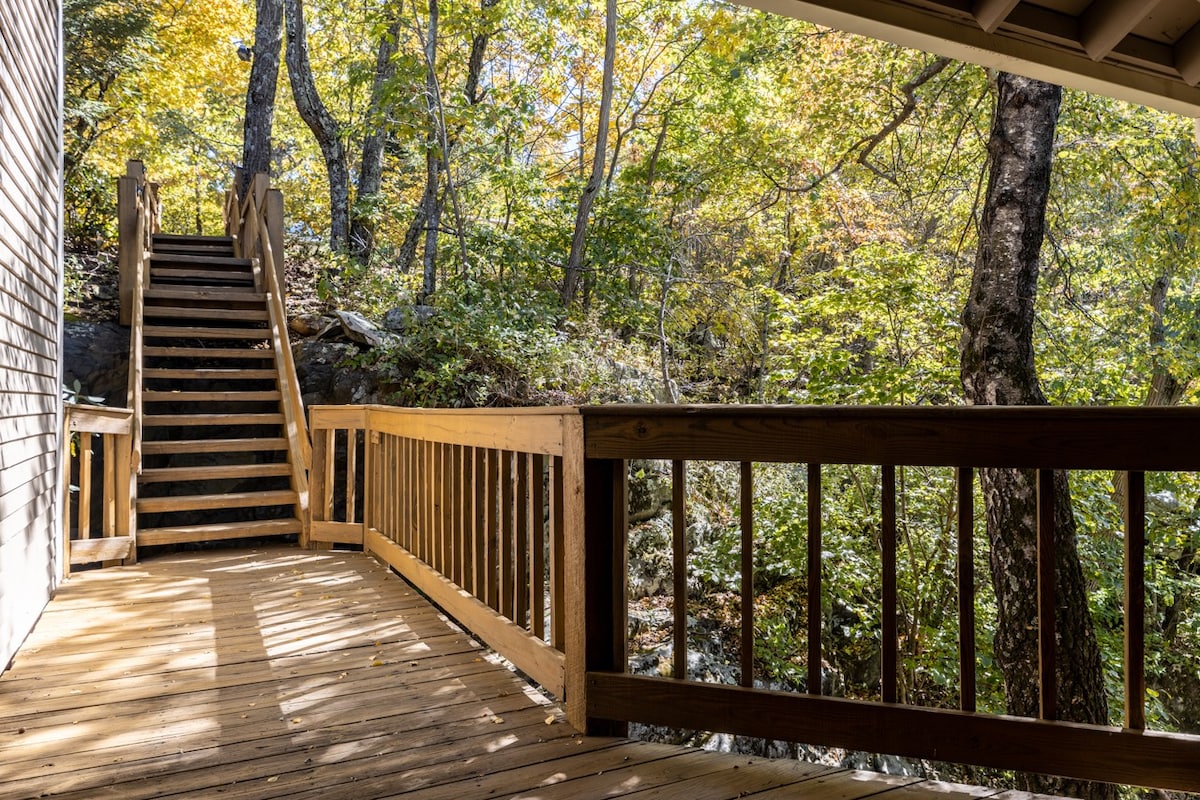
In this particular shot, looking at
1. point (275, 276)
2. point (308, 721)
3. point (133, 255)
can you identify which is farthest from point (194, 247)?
point (308, 721)

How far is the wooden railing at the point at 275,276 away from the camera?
5.96 metres

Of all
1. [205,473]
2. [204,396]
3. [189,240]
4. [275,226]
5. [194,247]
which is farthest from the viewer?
[189,240]

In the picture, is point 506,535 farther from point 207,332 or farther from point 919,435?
point 207,332

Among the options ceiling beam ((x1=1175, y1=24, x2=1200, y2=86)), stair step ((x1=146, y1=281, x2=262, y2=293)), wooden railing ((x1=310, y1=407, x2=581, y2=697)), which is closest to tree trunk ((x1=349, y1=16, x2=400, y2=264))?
stair step ((x1=146, y1=281, x2=262, y2=293))

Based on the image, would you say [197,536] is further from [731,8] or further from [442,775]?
[731,8]

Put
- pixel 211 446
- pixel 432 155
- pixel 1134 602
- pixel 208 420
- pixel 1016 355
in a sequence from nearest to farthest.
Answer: pixel 1134 602, pixel 1016 355, pixel 211 446, pixel 208 420, pixel 432 155

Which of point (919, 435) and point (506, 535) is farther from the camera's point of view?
point (506, 535)

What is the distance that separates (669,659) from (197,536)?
3.35 meters

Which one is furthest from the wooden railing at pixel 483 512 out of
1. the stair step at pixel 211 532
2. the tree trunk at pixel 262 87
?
the tree trunk at pixel 262 87

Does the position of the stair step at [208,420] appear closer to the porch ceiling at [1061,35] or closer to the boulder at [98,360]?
the boulder at [98,360]

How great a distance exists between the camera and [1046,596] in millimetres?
1874

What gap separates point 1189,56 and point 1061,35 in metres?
0.52

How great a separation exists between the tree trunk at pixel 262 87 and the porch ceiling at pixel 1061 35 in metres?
9.42

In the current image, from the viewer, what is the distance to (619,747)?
231 cm
